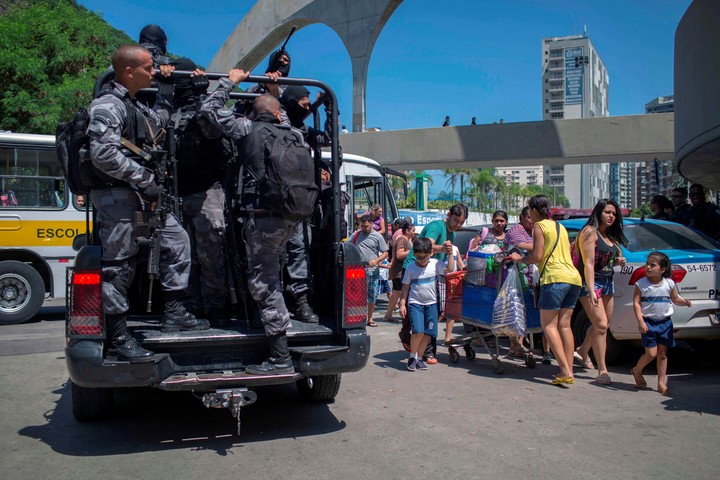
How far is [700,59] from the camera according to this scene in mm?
11820

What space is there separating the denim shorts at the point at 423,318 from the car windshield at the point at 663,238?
91.8 inches

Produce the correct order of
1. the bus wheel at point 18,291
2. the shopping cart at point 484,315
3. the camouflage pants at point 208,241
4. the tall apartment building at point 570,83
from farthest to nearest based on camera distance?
the tall apartment building at point 570,83, the bus wheel at point 18,291, the shopping cart at point 484,315, the camouflage pants at point 208,241

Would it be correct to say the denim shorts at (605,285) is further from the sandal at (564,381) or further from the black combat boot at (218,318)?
the black combat boot at (218,318)

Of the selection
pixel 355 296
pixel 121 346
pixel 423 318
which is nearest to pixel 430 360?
pixel 423 318

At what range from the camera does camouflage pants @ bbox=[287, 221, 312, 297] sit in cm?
541

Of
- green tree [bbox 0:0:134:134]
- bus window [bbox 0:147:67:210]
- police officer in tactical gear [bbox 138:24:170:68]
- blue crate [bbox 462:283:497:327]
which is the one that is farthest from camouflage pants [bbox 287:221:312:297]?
green tree [bbox 0:0:134:134]

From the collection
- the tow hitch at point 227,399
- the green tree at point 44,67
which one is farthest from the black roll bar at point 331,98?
the green tree at point 44,67

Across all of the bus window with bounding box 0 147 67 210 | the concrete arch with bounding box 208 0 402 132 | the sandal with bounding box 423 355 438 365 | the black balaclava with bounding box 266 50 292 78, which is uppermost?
the concrete arch with bounding box 208 0 402 132

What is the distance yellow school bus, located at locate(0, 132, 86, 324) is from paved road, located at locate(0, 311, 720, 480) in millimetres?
4238

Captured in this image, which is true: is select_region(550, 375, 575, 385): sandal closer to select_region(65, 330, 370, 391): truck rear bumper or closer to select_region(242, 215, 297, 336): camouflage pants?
select_region(65, 330, 370, 391): truck rear bumper

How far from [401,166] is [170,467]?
75.4ft

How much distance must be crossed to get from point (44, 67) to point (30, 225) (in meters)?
9.98

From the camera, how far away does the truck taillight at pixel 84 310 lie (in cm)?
426

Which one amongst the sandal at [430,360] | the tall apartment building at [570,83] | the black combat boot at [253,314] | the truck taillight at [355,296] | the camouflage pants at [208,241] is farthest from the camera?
the tall apartment building at [570,83]
